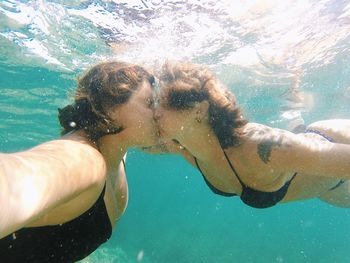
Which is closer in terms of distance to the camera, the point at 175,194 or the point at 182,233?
the point at 182,233

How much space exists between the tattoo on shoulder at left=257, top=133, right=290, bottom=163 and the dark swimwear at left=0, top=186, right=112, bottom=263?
2.16 meters

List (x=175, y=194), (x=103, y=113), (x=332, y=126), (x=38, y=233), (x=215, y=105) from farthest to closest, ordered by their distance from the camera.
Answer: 1. (x=175, y=194)
2. (x=332, y=126)
3. (x=215, y=105)
4. (x=103, y=113)
5. (x=38, y=233)

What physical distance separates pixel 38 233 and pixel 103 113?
4.95 feet

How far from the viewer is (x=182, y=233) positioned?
36094mm

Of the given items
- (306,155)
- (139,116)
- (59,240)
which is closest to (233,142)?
(306,155)

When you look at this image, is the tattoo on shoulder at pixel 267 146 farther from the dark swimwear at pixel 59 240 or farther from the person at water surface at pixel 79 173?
the dark swimwear at pixel 59 240

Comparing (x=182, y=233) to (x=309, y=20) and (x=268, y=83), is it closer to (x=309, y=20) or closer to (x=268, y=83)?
(x=268, y=83)

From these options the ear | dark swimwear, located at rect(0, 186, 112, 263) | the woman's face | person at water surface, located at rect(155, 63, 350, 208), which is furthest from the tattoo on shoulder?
dark swimwear, located at rect(0, 186, 112, 263)

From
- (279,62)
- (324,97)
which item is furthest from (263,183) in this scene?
(324,97)

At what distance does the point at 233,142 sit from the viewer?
4469 millimetres

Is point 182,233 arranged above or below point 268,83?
below

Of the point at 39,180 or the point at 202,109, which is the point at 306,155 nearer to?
the point at 202,109

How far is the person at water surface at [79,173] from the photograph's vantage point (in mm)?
1664

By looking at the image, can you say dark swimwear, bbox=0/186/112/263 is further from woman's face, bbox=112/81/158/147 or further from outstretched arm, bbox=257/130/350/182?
outstretched arm, bbox=257/130/350/182
